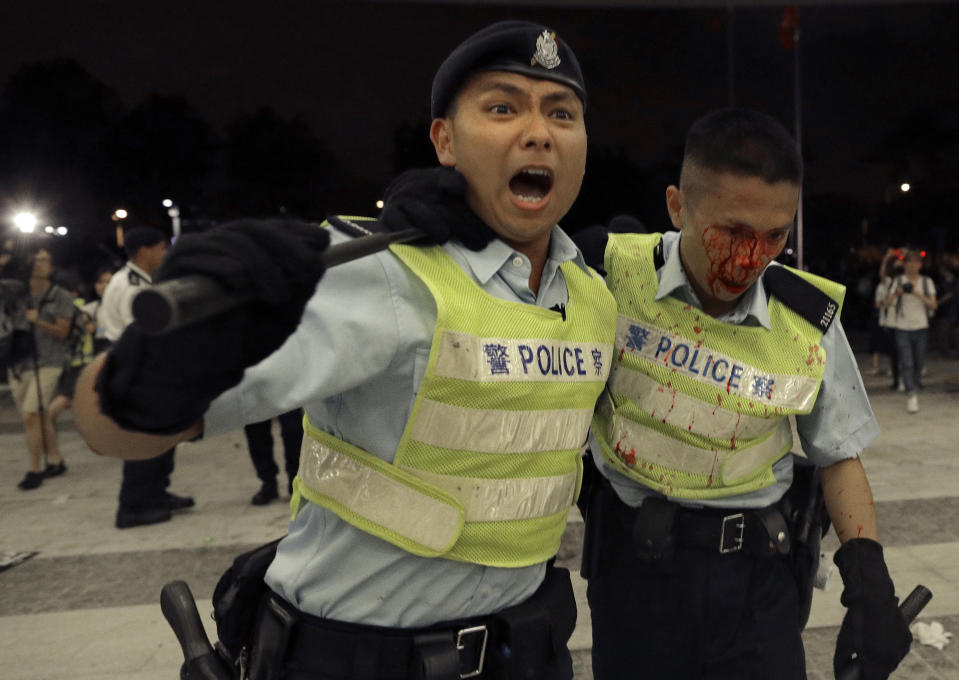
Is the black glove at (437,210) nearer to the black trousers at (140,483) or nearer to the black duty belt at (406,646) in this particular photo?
the black duty belt at (406,646)

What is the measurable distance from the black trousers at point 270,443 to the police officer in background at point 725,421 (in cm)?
375

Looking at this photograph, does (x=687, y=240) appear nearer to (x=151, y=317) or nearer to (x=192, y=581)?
(x=151, y=317)

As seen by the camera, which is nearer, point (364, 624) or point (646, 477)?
point (364, 624)

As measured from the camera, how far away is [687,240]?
208 cm

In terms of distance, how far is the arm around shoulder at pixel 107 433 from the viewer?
1038 mm

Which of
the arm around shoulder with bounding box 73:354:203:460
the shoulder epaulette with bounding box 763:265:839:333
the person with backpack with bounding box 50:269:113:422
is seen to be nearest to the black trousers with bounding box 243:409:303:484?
the person with backpack with bounding box 50:269:113:422

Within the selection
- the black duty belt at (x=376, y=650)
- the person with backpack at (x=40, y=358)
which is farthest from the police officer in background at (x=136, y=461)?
the black duty belt at (x=376, y=650)

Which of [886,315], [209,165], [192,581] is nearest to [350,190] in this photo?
[209,165]

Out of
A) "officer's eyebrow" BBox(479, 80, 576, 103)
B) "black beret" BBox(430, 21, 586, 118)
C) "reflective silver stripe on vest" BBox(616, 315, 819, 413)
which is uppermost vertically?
"black beret" BBox(430, 21, 586, 118)

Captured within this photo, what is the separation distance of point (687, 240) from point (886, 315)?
8.55 meters

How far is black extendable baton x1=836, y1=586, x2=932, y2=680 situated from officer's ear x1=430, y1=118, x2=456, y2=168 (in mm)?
1525

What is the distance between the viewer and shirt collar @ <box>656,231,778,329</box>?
6.73 feet

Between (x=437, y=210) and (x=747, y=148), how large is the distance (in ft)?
3.01

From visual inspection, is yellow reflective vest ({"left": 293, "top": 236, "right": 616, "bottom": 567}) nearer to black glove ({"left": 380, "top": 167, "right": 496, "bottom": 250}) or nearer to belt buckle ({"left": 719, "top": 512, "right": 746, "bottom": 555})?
black glove ({"left": 380, "top": 167, "right": 496, "bottom": 250})
